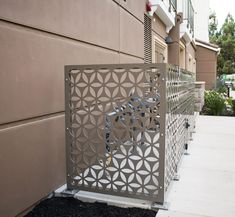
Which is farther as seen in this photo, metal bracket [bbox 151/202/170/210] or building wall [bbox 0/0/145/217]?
metal bracket [bbox 151/202/170/210]

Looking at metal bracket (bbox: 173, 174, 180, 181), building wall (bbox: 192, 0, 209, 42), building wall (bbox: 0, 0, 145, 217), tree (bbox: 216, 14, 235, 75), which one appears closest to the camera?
building wall (bbox: 0, 0, 145, 217)

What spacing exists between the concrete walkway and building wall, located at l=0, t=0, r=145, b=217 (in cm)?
124

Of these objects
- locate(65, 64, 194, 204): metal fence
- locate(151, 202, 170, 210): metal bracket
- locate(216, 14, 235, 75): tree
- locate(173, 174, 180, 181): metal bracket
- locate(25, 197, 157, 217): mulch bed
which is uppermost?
locate(216, 14, 235, 75): tree

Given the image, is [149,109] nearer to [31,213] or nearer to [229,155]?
[31,213]

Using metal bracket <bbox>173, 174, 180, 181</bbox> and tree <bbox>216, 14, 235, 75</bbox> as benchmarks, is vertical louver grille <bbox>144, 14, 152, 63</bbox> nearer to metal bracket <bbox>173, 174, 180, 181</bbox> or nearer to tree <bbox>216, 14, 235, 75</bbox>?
metal bracket <bbox>173, 174, 180, 181</bbox>

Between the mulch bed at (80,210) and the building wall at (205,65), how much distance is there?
21003 mm

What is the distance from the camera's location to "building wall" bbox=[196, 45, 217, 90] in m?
23.1

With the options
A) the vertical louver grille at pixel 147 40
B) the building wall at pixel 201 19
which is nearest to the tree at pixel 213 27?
the building wall at pixel 201 19

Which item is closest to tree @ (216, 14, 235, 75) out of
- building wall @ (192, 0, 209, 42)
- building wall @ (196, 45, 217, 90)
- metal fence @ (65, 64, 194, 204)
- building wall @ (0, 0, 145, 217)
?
building wall @ (192, 0, 209, 42)

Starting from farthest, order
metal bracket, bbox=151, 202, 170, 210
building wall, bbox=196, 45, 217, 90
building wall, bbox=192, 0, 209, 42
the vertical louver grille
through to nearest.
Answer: building wall, bbox=192, 0, 209, 42 < building wall, bbox=196, 45, 217, 90 < the vertical louver grille < metal bracket, bbox=151, 202, 170, 210

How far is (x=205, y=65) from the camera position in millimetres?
23359

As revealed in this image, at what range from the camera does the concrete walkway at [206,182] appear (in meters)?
2.96

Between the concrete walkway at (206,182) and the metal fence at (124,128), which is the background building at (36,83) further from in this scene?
the concrete walkway at (206,182)

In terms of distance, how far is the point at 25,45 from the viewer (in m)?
2.78
